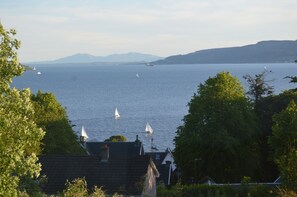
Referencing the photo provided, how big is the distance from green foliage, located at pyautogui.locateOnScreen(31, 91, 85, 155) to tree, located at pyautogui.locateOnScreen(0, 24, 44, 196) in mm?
33912

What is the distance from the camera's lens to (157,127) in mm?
112000

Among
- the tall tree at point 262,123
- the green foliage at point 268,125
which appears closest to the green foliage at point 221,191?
the tall tree at point 262,123

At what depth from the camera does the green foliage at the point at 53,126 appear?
153 ft

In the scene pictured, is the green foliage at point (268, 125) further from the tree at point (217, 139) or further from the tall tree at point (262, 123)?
the tree at point (217, 139)

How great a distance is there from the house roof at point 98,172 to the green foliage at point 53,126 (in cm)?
1272

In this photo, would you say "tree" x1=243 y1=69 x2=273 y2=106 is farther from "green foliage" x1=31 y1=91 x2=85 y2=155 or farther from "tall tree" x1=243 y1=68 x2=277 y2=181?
"green foliage" x1=31 y1=91 x2=85 y2=155

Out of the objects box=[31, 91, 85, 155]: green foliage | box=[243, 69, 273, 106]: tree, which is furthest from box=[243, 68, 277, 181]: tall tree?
box=[31, 91, 85, 155]: green foliage

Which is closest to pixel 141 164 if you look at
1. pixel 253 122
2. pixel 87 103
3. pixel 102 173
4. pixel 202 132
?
pixel 102 173

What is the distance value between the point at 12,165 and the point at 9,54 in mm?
2468

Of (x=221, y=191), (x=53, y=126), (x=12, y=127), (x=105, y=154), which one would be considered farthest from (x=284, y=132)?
(x=12, y=127)

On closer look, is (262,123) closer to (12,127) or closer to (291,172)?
(291,172)

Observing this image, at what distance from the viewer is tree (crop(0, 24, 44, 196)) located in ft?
39.3

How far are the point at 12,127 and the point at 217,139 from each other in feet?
114

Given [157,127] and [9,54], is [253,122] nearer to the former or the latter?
[9,54]
